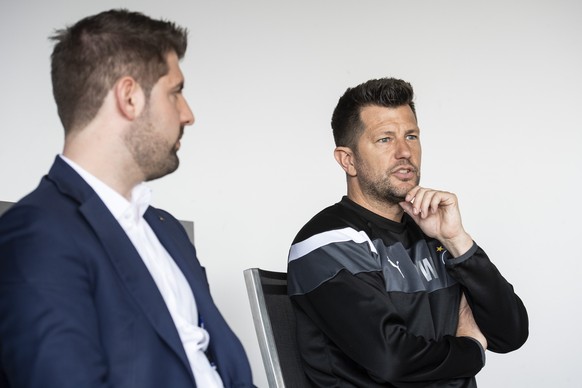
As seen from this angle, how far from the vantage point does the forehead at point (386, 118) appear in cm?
249

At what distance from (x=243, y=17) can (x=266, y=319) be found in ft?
6.41

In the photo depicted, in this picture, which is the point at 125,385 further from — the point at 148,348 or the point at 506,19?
the point at 506,19

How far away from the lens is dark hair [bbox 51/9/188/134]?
154 centimetres

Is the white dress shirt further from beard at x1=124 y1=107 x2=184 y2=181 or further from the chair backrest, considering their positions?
the chair backrest

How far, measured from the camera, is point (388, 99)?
8.27 ft

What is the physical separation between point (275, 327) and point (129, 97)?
0.77 m

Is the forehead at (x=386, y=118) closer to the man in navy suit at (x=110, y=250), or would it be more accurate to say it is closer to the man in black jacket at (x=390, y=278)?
the man in black jacket at (x=390, y=278)

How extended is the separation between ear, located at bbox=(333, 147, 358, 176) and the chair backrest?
441 mm

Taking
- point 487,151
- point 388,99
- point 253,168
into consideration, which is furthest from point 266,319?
point 487,151

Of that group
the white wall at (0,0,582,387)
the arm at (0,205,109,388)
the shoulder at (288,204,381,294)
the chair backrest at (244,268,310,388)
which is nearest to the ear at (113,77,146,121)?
the arm at (0,205,109,388)

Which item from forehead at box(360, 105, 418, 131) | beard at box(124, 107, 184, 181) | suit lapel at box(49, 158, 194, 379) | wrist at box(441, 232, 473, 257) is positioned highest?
forehead at box(360, 105, 418, 131)

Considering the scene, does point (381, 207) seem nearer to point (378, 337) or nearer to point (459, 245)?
point (459, 245)

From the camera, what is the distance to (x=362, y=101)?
2.54 m

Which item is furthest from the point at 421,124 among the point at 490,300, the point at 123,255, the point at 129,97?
the point at 123,255
